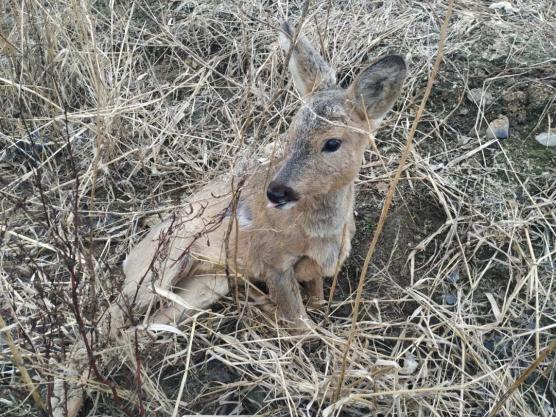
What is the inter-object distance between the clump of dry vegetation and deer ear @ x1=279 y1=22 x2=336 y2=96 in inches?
12.2

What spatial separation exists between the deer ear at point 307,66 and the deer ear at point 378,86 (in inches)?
11.7

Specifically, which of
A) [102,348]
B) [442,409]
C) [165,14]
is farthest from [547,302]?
[165,14]

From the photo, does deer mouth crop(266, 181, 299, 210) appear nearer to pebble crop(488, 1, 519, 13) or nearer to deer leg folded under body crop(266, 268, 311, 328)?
deer leg folded under body crop(266, 268, 311, 328)

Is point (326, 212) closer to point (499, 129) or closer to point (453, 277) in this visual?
point (453, 277)

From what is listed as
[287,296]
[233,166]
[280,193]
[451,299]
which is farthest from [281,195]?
[451,299]

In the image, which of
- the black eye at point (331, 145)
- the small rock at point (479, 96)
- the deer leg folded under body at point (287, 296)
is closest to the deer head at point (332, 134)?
the black eye at point (331, 145)

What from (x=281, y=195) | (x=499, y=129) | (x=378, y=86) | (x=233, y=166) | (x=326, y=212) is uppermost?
(x=378, y=86)

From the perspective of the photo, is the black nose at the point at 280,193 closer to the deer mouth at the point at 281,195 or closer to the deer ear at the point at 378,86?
the deer mouth at the point at 281,195

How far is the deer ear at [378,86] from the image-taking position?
349 cm

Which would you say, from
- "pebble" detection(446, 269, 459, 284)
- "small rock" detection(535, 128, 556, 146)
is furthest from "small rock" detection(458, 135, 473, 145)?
"pebble" detection(446, 269, 459, 284)

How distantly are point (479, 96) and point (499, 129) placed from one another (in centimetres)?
32

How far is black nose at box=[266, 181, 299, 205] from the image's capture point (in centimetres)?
339

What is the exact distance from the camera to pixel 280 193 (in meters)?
3.40

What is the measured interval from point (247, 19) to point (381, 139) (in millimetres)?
1593
